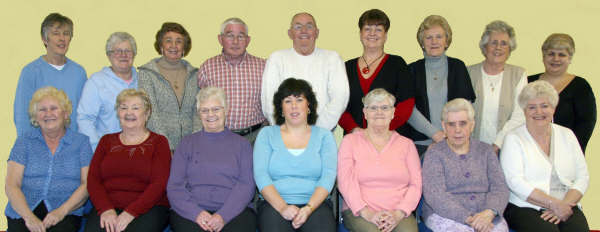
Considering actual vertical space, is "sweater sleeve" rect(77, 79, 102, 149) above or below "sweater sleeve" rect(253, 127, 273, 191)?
above

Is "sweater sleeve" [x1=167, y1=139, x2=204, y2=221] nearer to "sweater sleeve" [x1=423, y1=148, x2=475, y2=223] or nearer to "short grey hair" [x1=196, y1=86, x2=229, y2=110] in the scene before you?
"short grey hair" [x1=196, y1=86, x2=229, y2=110]

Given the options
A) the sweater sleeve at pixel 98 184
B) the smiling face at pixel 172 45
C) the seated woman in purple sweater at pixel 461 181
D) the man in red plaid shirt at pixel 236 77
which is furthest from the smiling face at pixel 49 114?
the seated woman in purple sweater at pixel 461 181

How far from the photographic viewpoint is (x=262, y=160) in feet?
10.3

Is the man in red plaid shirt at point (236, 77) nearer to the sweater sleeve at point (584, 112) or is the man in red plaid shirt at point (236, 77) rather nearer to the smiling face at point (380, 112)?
the smiling face at point (380, 112)

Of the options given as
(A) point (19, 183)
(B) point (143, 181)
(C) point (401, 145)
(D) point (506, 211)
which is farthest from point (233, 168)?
(D) point (506, 211)

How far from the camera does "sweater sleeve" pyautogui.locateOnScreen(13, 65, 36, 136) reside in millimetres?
3803

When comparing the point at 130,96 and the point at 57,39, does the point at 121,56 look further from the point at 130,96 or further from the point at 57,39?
the point at 130,96

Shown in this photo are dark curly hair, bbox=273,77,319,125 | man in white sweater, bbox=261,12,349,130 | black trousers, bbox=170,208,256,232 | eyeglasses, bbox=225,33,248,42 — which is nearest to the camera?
black trousers, bbox=170,208,256,232

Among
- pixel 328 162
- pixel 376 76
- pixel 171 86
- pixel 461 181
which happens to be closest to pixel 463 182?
pixel 461 181

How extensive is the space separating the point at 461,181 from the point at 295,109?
127cm

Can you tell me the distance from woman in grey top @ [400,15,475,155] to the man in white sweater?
0.65 m

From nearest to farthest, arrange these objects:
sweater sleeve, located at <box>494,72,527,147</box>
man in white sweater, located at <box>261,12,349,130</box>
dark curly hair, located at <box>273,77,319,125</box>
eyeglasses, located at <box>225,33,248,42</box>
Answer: dark curly hair, located at <box>273,77,319,125</box> < sweater sleeve, located at <box>494,72,527,147</box> < man in white sweater, located at <box>261,12,349,130</box> < eyeglasses, located at <box>225,33,248,42</box>

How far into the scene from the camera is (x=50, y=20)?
3838mm

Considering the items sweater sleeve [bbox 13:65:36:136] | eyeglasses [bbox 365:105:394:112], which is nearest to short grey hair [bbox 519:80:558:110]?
eyeglasses [bbox 365:105:394:112]
